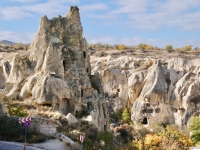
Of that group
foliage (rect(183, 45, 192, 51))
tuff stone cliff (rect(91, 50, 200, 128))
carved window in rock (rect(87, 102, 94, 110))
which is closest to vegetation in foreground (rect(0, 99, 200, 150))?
carved window in rock (rect(87, 102, 94, 110))

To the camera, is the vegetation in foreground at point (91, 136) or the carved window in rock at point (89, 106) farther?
the carved window in rock at point (89, 106)

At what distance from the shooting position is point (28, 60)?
765 inches

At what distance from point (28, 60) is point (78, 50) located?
280cm

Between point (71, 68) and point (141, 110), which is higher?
point (71, 68)

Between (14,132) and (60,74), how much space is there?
569 cm

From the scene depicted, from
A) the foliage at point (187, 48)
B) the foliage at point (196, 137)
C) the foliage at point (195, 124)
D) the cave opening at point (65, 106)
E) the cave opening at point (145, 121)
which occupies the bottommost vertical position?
the cave opening at point (145, 121)

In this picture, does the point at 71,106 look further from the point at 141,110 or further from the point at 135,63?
the point at 135,63

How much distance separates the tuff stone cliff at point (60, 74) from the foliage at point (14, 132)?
3.56 meters

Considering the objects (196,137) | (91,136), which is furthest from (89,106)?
(196,137)

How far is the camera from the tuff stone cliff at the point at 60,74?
54.3ft

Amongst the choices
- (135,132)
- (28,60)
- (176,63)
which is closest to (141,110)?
(135,132)

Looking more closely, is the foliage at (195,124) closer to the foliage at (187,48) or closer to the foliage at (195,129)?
the foliage at (195,129)

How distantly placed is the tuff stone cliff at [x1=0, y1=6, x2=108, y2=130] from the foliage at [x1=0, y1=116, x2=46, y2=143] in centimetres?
356

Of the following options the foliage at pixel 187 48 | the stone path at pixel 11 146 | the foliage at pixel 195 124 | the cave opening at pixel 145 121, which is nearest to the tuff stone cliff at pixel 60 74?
the stone path at pixel 11 146
